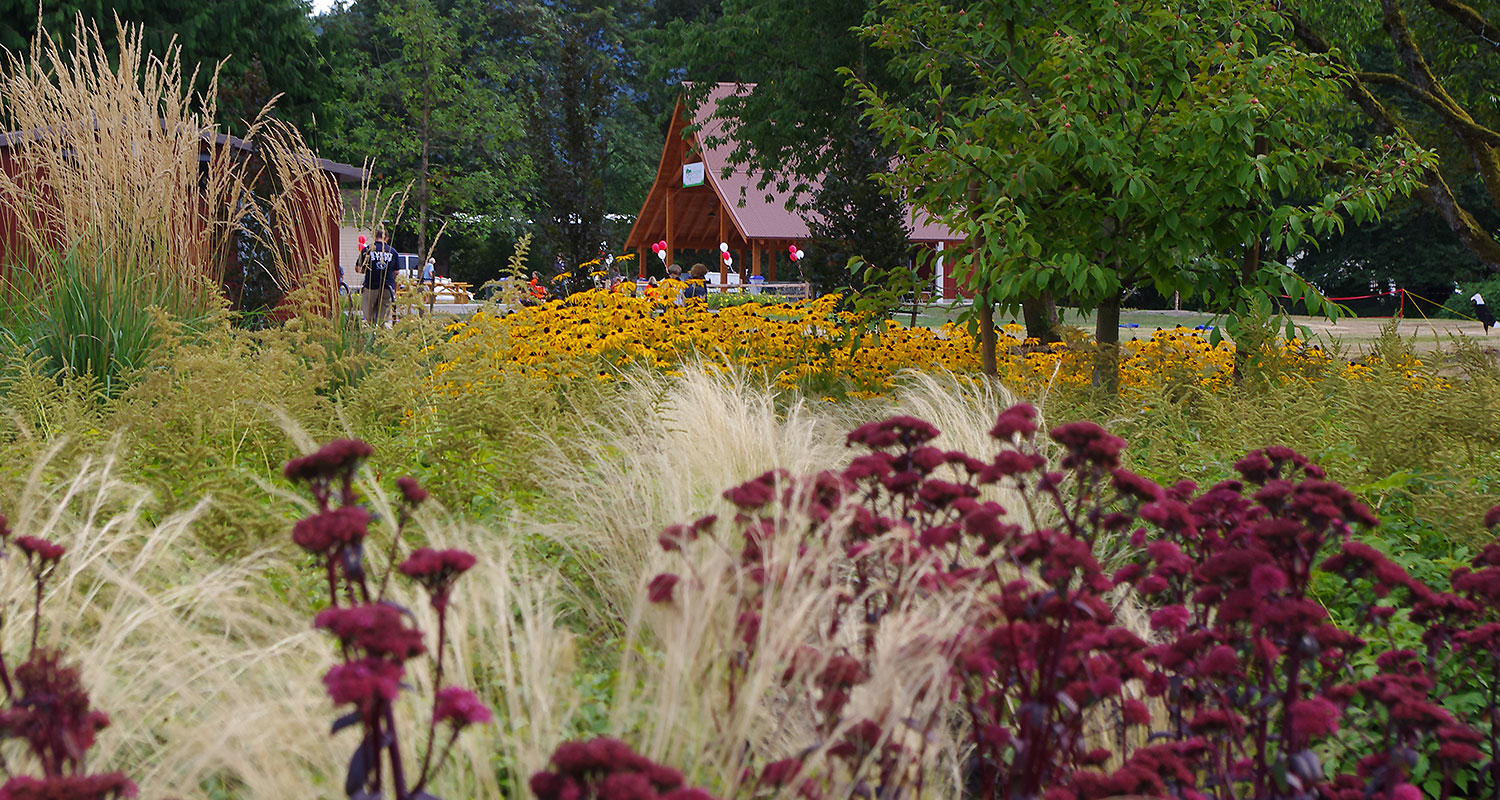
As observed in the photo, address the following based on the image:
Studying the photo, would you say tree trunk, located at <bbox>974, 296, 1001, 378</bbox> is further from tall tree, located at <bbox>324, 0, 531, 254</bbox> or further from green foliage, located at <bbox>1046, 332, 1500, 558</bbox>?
tall tree, located at <bbox>324, 0, 531, 254</bbox>

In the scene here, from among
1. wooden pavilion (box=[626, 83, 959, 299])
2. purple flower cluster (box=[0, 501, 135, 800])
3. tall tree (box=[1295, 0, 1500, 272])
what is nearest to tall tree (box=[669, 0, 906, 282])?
tall tree (box=[1295, 0, 1500, 272])

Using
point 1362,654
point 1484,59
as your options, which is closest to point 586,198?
point 1484,59

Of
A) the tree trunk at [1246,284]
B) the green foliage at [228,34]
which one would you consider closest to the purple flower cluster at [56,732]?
the tree trunk at [1246,284]

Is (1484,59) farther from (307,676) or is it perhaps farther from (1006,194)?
(307,676)

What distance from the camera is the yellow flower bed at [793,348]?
20.6 feet

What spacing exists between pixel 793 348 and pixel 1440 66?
10.3 m

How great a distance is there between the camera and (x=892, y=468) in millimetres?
2146

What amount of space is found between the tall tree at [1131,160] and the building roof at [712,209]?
21.9 m

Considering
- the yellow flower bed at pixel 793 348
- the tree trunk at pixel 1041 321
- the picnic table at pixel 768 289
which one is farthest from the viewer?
the picnic table at pixel 768 289

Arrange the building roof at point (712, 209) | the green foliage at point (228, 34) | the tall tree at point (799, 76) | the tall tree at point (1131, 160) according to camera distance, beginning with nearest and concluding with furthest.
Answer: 1. the tall tree at point (1131, 160)
2. the tall tree at point (799, 76)
3. the green foliage at point (228, 34)
4. the building roof at point (712, 209)

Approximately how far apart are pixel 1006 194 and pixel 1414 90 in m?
6.64

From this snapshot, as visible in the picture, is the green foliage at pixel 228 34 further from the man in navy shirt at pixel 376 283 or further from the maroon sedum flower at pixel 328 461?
the maroon sedum flower at pixel 328 461

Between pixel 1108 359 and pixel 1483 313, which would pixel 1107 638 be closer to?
pixel 1108 359

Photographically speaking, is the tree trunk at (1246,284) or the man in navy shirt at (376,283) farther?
the man in navy shirt at (376,283)
